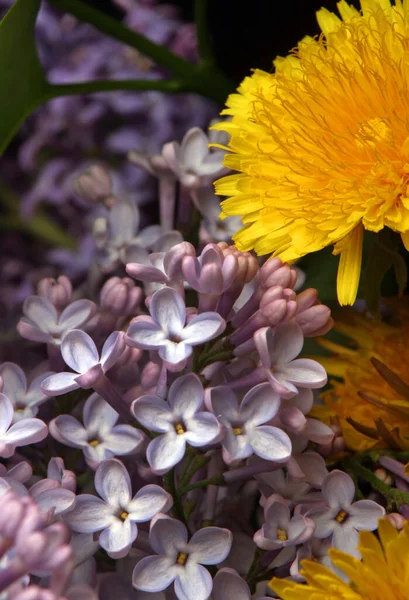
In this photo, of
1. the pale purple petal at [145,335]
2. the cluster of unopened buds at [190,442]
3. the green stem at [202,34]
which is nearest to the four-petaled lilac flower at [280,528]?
the cluster of unopened buds at [190,442]

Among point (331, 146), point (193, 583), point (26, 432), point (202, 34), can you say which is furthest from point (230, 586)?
point (202, 34)

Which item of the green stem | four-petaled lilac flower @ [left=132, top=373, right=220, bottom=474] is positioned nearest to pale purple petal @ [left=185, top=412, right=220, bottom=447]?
four-petaled lilac flower @ [left=132, top=373, right=220, bottom=474]

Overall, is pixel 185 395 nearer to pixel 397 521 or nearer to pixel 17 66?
pixel 397 521

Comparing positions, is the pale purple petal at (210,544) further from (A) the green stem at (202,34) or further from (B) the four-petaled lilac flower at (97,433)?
(A) the green stem at (202,34)

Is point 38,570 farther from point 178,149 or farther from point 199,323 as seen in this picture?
point 178,149

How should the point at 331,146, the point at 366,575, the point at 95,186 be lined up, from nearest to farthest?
1. the point at 366,575
2. the point at 331,146
3. the point at 95,186

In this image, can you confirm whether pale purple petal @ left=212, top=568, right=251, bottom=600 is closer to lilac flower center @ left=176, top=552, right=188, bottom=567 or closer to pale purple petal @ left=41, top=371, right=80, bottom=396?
lilac flower center @ left=176, top=552, right=188, bottom=567
